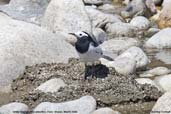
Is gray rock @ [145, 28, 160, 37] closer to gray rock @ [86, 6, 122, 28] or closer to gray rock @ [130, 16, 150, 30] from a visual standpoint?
gray rock @ [130, 16, 150, 30]

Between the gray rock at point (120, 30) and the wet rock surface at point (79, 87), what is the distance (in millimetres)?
4674

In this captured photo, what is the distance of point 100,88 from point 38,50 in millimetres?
1473

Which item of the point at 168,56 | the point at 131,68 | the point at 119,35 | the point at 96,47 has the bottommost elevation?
the point at 119,35

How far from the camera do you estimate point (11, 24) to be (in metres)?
8.47

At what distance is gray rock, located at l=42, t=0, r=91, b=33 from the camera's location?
36.5ft

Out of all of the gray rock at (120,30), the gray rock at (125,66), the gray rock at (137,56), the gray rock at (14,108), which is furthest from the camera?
the gray rock at (120,30)

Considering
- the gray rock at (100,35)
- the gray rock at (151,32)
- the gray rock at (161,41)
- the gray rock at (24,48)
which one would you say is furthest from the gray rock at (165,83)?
the gray rock at (151,32)

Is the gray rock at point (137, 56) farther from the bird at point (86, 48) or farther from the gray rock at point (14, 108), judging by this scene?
the gray rock at point (14, 108)

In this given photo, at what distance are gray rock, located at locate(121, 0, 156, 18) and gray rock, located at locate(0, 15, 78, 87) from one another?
21.2 ft

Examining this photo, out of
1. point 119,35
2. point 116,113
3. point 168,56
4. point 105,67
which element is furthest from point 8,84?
point 119,35

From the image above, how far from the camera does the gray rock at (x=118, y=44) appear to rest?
1071 cm

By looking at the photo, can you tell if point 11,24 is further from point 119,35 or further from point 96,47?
point 119,35

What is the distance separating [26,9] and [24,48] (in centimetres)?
508

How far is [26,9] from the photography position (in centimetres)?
1301
